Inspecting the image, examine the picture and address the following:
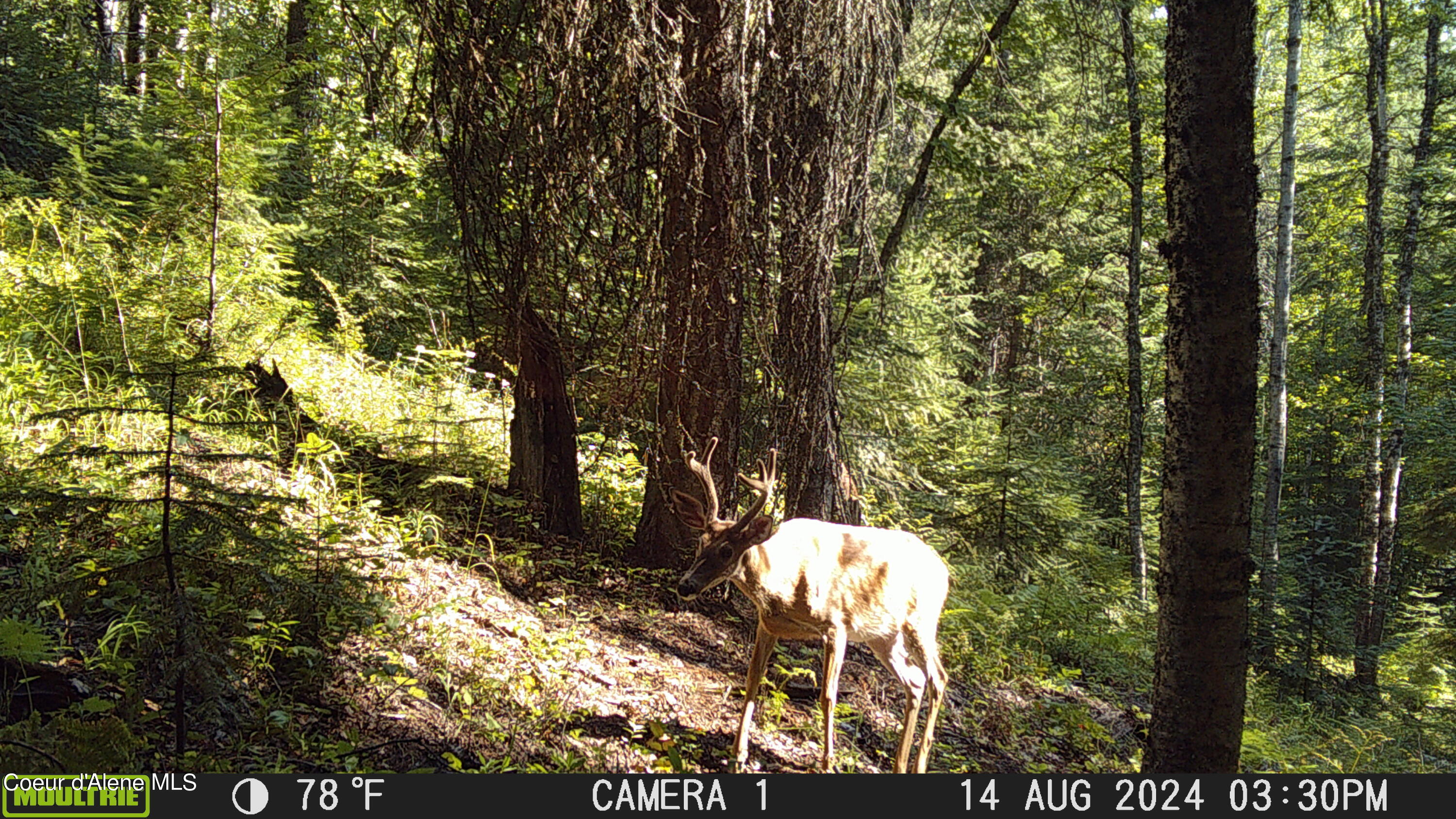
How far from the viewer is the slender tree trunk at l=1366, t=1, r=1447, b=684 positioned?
14312mm

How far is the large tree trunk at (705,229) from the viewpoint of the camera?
3.30 metres

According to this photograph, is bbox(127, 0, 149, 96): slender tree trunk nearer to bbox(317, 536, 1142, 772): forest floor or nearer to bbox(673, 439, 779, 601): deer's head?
bbox(317, 536, 1142, 772): forest floor

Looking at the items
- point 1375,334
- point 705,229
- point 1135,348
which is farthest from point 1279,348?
point 705,229

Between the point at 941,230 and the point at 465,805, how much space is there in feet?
46.5

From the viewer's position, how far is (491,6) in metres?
3.04

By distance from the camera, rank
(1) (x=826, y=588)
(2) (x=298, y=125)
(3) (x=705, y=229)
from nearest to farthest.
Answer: (3) (x=705, y=229) → (1) (x=826, y=588) → (2) (x=298, y=125)

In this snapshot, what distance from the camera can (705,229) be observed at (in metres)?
3.61

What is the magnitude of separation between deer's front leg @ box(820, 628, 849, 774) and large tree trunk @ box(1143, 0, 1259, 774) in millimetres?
1542

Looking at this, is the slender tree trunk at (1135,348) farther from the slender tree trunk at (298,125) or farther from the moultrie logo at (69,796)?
the moultrie logo at (69,796)

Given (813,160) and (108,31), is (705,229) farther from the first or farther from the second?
(108,31)

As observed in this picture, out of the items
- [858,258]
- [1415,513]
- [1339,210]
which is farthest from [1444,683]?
[858,258]

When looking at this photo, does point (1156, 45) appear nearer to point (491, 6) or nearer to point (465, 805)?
point (491, 6)

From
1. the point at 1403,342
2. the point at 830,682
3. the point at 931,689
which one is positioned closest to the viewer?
the point at 830,682

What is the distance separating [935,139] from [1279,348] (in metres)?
10.3
